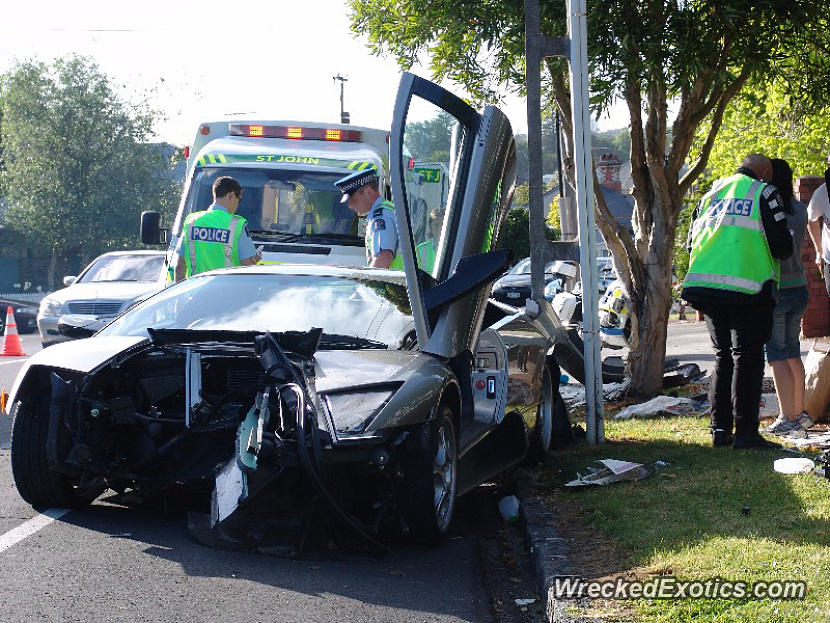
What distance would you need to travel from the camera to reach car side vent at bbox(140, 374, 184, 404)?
5973mm

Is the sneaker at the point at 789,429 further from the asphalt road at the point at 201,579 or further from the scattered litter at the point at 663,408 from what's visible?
the asphalt road at the point at 201,579

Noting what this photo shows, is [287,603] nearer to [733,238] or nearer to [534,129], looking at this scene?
[733,238]

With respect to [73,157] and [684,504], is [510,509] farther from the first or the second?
[73,157]

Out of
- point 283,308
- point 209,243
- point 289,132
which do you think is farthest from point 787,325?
point 289,132

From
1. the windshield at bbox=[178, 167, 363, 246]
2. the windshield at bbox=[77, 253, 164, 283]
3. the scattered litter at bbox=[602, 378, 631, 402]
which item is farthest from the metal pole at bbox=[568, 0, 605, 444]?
the windshield at bbox=[77, 253, 164, 283]

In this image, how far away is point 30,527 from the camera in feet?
18.6

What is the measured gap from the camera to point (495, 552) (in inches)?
231

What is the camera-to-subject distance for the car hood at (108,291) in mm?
14977

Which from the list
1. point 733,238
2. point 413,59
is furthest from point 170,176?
point 733,238

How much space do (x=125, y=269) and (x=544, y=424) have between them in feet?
32.3

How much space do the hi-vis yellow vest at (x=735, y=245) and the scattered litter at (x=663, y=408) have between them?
2.49m

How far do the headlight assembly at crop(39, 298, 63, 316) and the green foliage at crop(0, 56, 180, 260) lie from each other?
37.4 meters

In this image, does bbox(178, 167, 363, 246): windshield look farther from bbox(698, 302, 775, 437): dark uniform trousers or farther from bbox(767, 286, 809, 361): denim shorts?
bbox(698, 302, 775, 437): dark uniform trousers

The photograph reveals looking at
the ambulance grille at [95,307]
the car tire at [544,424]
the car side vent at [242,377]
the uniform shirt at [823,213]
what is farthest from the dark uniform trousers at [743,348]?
the ambulance grille at [95,307]
